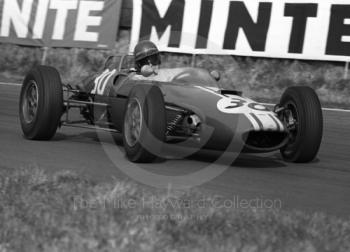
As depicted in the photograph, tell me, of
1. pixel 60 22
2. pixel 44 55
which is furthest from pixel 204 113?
pixel 44 55

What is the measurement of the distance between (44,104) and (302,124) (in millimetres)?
2547

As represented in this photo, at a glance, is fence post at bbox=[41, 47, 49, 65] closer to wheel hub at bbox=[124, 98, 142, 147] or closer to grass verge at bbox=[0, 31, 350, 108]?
grass verge at bbox=[0, 31, 350, 108]

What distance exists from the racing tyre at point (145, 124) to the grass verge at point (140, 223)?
1040mm

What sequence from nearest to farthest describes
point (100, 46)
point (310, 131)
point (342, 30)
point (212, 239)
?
point (212, 239), point (310, 131), point (342, 30), point (100, 46)

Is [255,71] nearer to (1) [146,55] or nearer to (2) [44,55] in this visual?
(2) [44,55]

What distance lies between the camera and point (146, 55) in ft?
24.1

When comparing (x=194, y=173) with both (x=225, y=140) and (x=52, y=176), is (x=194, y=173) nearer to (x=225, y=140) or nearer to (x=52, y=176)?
(x=225, y=140)

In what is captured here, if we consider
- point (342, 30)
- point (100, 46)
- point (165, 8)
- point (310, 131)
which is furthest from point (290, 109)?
point (100, 46)

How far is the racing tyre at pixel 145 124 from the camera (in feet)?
19.1

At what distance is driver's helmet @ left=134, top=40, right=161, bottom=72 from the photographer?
289 inches

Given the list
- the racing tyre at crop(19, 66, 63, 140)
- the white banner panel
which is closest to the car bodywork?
the racing tyre at crop(19, 66, 63, 140)

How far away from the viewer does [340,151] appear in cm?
803

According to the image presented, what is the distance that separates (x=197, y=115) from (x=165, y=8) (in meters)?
8.91

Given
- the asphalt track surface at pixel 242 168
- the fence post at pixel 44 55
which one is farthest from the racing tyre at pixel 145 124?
the fence post at pixel 44 55
